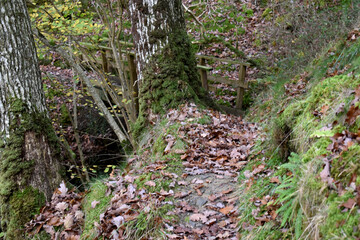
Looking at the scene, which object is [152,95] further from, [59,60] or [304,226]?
[59,60]

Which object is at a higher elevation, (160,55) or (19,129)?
(160,55)

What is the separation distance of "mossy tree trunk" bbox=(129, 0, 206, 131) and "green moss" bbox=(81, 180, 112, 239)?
199 centimetres

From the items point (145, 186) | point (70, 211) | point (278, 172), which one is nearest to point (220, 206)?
point (278, 172)

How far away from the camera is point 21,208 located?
405 cm

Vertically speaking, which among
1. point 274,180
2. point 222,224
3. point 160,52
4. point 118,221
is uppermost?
point 160,52

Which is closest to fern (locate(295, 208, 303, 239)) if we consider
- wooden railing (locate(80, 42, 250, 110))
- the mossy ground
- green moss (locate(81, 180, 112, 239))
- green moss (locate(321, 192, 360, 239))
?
the mossy ground

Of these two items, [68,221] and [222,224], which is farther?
[68,221]

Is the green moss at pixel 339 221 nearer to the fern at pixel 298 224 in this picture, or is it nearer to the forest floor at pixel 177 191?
the fern at pixel 298 224

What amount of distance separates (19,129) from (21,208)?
1097 millimetres

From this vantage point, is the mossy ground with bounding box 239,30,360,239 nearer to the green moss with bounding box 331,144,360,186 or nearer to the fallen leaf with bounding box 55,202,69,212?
the green moss with bounding box 331,144,360,186

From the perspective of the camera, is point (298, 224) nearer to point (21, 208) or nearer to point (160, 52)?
point (21, 208)

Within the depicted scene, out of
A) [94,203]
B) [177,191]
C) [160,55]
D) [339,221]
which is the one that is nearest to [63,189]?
[94,203]

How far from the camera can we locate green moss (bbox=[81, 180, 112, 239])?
3.34 metres

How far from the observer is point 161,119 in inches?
211
